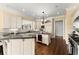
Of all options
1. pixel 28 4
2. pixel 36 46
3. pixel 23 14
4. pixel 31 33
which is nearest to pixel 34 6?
pixel 28 4

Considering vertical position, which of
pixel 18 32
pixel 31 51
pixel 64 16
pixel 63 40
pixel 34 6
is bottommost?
pixel 31 51

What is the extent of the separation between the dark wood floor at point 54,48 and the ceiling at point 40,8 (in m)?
0.39

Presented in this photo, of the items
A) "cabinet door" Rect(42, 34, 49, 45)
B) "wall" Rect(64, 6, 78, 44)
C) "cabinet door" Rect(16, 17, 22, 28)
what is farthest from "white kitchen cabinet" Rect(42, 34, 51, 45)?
"cabinet door" Rect(16, 17, 22, 28)

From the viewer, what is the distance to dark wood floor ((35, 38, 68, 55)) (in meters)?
1.64

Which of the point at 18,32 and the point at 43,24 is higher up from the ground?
the point at 43,24

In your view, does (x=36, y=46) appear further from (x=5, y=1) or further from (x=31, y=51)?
(x=5, y=1)

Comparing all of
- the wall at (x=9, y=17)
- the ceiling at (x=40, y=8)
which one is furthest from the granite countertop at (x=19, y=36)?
the ceiling at (x=40, y=8)

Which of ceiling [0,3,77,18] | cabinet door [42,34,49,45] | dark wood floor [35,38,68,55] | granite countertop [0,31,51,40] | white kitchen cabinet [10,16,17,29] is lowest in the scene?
dark wood floor [35,38,68,55]

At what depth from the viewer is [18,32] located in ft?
5.43

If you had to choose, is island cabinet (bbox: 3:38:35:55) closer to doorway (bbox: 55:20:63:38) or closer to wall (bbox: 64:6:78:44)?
doorway (bbox: 55:20:63:38)

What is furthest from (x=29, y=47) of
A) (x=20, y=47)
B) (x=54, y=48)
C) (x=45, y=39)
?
(x=54, y=48)

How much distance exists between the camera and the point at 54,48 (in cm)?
165

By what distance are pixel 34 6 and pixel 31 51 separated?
2.13 feet

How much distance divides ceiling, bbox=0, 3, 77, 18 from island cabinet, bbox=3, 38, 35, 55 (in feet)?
1.30
